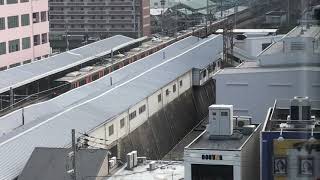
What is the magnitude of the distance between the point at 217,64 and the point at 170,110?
1.88 meters

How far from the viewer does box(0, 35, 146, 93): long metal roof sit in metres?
6.29

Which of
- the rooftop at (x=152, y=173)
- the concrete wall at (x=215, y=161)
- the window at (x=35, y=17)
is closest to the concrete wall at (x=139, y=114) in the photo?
the rooftop at (x=152, y=173)

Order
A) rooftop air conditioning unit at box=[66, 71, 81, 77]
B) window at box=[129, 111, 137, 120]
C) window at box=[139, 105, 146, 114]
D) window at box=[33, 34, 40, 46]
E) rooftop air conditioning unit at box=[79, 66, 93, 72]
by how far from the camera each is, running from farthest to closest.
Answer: window at box=[33, 34, 40, 46]
rooftop air conditioning unit at box=[79, 66, 93, 72]
rooftop air conditioning unit at box=[66, 71, 81, 77]
window at box=[139, 105, 146, 114]
window at box=[129, 111, 137, 120]

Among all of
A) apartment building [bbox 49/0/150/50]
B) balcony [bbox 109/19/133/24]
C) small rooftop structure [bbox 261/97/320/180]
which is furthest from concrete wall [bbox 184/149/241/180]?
balcony [bbox 109/19/133/24]

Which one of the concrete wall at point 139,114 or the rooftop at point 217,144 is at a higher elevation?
the rooftop at point 217,144

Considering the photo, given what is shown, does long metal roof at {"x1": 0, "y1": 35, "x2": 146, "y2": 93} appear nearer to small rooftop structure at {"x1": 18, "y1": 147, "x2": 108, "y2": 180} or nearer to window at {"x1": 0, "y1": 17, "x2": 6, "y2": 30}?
window at {"x1": 0, "y1": 17, "x2": 6, "y2": 30}

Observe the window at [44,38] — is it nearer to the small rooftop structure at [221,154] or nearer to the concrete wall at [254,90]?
the concrete wall at [254,90]

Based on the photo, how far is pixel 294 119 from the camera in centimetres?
302

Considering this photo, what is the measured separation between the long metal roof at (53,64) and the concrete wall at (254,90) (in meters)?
1.96

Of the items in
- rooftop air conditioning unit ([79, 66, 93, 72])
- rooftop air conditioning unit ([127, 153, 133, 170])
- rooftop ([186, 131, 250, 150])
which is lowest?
rooftop air conditioning unit ([127, 153, 133, 170])

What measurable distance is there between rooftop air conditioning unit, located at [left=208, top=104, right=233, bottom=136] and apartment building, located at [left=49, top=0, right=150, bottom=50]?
9332 millimetres

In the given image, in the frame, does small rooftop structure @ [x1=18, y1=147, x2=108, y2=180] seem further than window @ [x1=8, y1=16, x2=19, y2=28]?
No

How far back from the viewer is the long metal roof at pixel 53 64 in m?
6.29

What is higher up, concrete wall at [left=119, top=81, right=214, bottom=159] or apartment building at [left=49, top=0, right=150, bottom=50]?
apartment building at [left=49, top=0, right=150, bottom=50]
